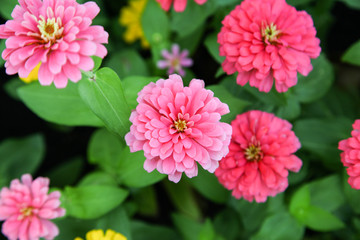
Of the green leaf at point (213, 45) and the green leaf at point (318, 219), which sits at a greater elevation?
the green leaf at point (213, 45)

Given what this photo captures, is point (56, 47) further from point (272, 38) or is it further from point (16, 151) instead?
point (16, 151)

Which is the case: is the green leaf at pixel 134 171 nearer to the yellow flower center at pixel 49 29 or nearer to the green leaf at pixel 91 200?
the green leaf at pixel 91 200

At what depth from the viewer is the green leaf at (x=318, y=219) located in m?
1.05

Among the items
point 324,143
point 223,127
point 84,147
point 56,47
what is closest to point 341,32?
point 324,143

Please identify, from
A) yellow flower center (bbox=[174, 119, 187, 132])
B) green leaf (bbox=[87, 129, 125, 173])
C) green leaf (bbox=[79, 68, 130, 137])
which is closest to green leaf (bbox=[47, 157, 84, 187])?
green leaf (bbox=[87, 129, 125, 173])

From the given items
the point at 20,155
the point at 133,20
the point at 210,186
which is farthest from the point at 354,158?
the point at 20,155

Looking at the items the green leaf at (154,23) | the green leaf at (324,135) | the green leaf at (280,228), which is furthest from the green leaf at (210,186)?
the green leaf at (154,23)

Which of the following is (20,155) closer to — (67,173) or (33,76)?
(67,173)

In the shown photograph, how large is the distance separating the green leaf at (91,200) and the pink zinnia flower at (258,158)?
0.32 m

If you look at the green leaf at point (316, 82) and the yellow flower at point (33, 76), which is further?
the green leaf at point (316, 82)

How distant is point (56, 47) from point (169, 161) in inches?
12.1

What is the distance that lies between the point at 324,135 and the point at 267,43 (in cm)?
45

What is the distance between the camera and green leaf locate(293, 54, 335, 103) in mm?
1158

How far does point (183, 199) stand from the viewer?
1368 mm
